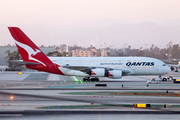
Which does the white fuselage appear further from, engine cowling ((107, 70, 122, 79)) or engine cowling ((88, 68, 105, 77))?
engine cowling ((107, 70, 122, 79))

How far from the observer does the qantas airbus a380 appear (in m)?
38.4

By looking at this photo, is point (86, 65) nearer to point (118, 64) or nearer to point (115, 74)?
point (115, 74)

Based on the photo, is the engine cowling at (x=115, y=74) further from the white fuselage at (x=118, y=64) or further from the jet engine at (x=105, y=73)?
the white fuselage at (x=118, y=64)

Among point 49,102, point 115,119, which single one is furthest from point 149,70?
point 115,119

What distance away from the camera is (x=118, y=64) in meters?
39.7

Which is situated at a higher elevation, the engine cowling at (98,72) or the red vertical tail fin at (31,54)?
the red vertical tail fin at (31,54)

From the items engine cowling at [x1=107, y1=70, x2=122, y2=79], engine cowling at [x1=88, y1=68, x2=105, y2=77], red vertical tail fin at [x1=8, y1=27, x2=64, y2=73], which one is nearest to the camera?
engine cowling at [x1=107, y1=70, x2=122, y2=79]

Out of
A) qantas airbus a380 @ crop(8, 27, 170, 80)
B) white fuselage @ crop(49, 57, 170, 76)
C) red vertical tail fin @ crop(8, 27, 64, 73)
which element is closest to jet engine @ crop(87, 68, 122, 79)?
qantas airbus a380 @ crop(8, 27, 170, 80)

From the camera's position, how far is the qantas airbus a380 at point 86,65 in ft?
126

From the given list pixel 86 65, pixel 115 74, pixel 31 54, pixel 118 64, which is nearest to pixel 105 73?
pixel 115 74

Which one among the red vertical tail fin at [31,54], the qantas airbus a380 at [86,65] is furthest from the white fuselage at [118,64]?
the red vertical tail fin at [31,54]

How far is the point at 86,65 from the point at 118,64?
5.50m

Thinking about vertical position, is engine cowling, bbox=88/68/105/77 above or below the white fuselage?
below

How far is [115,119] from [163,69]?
27488 mm
